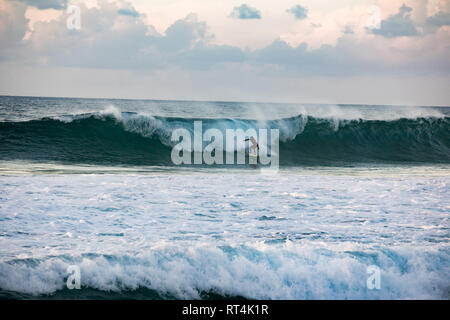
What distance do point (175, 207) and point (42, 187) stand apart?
3.33 meters

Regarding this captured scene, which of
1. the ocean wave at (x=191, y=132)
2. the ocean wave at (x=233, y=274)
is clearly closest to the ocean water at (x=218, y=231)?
the ocean wave at (x=233, y=274)

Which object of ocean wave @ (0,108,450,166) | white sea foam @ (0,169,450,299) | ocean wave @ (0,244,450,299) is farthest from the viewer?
ocean wave @ (0,108,450,166)

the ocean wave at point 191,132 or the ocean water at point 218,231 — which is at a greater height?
the ocean wave at point 191,132

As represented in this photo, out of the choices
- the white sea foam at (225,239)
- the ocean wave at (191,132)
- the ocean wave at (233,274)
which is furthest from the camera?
the ocean wave at (191,132)

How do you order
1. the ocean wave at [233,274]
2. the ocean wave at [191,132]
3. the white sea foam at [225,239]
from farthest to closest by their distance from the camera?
the ocean wave at [191,132] < the white sea foam at [225,239] < the ocean wave at [233,274]

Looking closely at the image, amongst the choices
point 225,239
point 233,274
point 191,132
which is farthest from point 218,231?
point 191,132

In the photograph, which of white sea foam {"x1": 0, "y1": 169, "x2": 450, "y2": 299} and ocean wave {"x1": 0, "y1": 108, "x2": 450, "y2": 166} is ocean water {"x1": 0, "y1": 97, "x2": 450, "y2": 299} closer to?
white sea foam {"x1": 0, "y1": 169, "x2": 450, "y2": 299}

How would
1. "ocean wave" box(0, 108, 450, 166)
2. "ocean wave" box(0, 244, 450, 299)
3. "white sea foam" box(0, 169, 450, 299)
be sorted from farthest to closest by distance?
"ocean wave" box(0, 108, 450, 166), "white sea foam" box(0, 169, 450, 299), "ocean wave" box(0, 244, 450, 299)

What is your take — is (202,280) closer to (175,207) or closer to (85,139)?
(175,207)

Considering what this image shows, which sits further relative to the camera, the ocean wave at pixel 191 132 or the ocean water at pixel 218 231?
the ocean wave at pixel 191 132

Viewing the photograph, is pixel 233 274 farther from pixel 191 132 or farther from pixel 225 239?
pixel 191 132

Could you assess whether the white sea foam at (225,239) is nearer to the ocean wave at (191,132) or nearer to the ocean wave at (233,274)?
the ocean wave at (233,274)

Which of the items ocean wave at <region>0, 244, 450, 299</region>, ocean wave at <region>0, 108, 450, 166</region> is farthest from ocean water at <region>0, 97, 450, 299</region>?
ocean wave at <region>0, 108, 450, 166</region>

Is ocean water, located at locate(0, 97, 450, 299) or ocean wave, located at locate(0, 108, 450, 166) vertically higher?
ocean wave, located at locate(0, 108, 450, 166)
